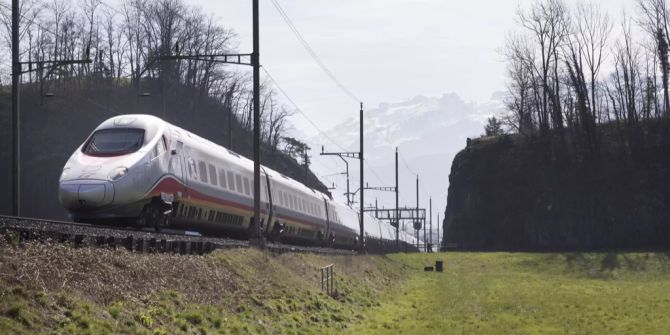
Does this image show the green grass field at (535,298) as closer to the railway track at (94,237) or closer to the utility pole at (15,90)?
the railway track at (94,237)

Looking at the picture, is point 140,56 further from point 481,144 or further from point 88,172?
point 88,172

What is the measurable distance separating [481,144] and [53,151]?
5827cm

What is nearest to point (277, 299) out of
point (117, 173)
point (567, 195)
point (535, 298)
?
point (117, 173)

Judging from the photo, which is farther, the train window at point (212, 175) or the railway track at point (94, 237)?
the train window at point (212, 175)

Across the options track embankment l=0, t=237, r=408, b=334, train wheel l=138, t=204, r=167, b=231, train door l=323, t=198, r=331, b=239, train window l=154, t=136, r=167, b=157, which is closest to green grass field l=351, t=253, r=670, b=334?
track embankment l=0, t=237, r=408, b=334

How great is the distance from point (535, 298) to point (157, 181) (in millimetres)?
20888

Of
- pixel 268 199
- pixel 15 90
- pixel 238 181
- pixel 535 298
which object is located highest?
pixel 15 90

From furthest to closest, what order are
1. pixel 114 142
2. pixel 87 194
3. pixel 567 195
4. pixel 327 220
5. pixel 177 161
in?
pixel 567 195 < pixel 327 220 < pixel 177 161 < pixel 114 142 < pixel 87 194

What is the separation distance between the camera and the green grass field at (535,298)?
28.3 m

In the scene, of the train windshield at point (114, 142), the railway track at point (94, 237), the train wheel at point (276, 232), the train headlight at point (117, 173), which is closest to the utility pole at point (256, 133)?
the railway track at point (94, 237)

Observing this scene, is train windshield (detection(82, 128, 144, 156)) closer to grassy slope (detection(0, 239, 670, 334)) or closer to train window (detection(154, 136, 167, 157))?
train window (detection(154, 136, 167, 157))

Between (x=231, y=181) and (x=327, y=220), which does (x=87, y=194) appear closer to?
(x=231, y=181)

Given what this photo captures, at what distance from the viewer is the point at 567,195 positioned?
333 feet

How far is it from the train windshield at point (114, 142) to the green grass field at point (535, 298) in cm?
832
